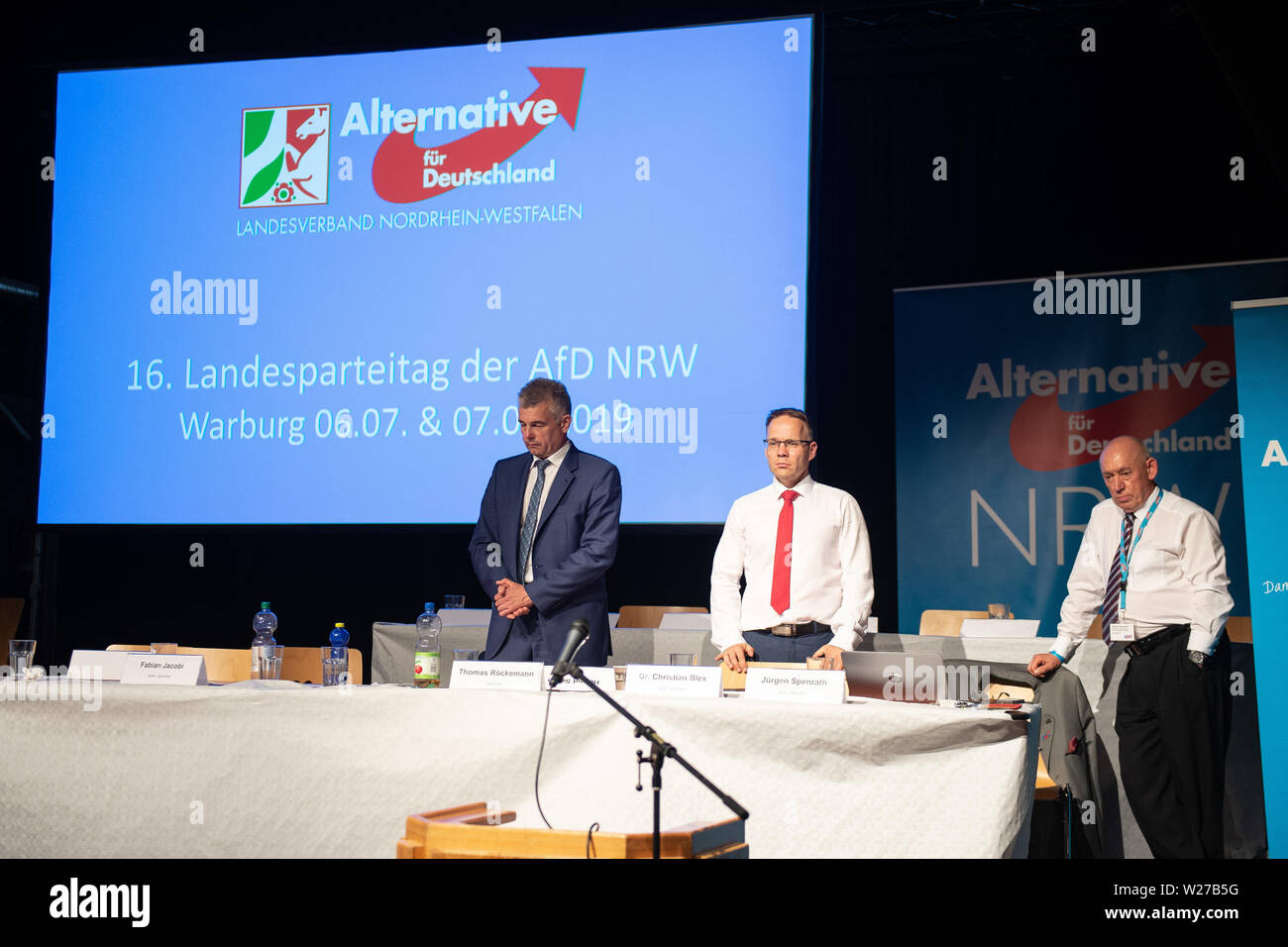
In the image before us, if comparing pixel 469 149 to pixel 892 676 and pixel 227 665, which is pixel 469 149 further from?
pixel 892 676

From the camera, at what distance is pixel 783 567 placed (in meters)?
3.50

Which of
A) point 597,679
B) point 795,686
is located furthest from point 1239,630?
point 597,679

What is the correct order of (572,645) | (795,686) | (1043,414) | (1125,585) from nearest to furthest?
(572,645) < (795,686) < (1125,585) < (1043,414)

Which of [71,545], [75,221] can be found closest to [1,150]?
[75,221]

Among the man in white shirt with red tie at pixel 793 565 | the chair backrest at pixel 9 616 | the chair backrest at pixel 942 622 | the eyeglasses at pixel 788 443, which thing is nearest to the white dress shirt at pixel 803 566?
the man in white shirt with red tie at pixel 793 565

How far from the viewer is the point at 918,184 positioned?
682cm

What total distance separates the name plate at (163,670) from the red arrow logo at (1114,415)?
4.97 meters

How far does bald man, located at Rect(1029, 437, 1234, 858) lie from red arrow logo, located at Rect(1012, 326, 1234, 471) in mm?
2536

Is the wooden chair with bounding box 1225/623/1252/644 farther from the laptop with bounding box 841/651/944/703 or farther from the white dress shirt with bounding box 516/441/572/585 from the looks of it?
the white dress shirt with bounding box 516/441/572/585

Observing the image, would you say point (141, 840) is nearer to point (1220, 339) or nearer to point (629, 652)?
point (629, 652)

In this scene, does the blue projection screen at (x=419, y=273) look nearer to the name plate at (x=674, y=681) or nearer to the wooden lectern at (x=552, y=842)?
the name plate at (x=674, y=681)

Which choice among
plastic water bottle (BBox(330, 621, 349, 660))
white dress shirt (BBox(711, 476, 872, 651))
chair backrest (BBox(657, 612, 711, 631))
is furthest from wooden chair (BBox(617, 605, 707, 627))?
plastic water bottle (BBox(330, 621, 349, 660))

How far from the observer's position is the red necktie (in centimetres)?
348

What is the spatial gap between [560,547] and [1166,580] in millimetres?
2115
